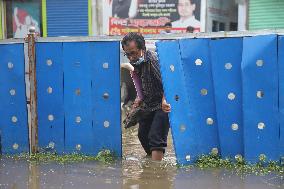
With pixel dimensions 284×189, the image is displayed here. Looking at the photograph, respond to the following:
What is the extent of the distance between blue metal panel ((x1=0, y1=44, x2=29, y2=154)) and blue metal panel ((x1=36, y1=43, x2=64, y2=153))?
217 millimetres

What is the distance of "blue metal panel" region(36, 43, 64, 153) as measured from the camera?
570cm

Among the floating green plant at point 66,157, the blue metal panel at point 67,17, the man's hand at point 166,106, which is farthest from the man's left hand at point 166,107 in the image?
the blue metal panel at point 67,17

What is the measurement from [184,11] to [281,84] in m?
10.8

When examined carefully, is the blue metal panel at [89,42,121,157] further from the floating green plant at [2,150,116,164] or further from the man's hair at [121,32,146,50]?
the man's hair at [121,32,146,50]

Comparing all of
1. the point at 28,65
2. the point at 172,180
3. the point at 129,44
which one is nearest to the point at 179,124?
the point at 172,180

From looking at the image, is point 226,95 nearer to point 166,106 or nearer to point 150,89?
point 166,106

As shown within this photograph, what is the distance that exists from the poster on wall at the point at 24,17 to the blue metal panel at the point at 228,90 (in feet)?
43.4

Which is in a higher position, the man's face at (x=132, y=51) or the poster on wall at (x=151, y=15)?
the poster on wall at (x=151, y=15)

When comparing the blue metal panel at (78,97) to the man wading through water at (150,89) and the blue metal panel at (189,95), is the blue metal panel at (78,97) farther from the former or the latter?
the blue metal panel at (189,95)

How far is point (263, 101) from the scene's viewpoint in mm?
4688

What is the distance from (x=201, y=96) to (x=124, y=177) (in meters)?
1.18

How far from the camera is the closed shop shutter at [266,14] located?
1438 centimetres

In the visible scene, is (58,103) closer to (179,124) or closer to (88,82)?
(88,82)

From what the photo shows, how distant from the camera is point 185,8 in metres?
15.1
